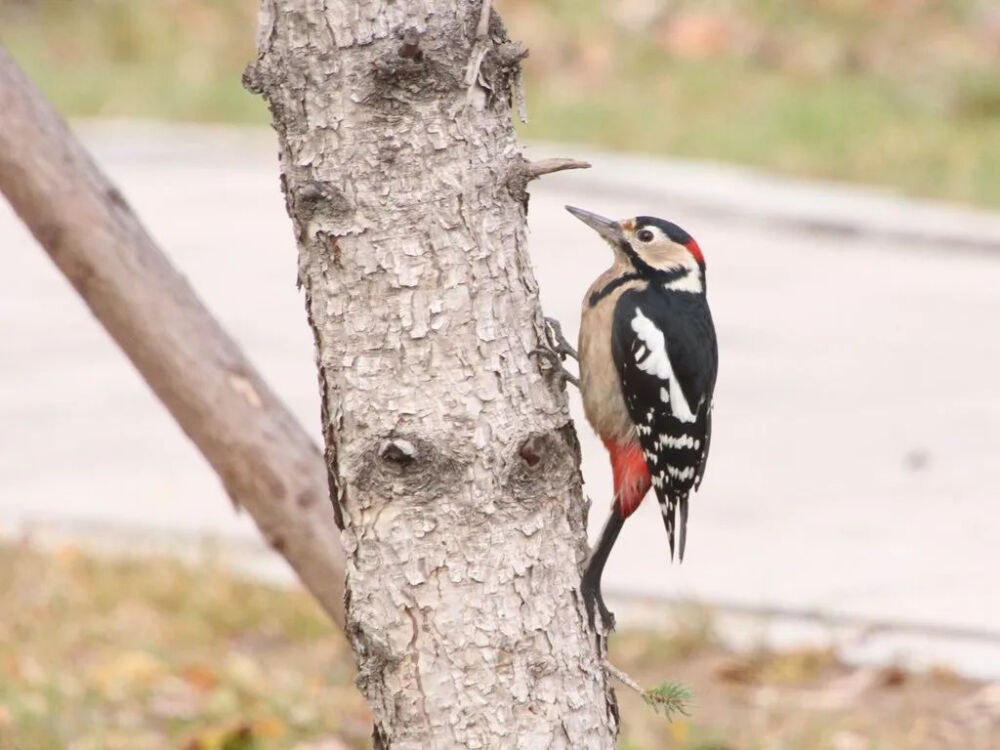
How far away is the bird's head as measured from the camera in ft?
15.4

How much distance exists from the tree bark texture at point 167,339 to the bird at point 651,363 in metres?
0.66

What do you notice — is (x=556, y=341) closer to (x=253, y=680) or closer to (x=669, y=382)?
(x=669, y=382)

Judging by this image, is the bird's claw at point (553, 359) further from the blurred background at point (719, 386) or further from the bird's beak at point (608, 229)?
the blurred background at point (719, 386)

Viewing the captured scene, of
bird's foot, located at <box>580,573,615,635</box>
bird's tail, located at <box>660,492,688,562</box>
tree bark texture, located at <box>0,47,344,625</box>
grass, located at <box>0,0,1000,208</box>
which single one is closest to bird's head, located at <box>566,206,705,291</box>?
bird's tail, located at <box>660,492,688,562</box>

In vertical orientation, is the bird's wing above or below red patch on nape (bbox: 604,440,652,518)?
above

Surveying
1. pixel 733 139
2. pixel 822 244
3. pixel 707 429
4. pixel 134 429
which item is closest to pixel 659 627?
pixel 707 429

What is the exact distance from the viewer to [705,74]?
14734 millimetres

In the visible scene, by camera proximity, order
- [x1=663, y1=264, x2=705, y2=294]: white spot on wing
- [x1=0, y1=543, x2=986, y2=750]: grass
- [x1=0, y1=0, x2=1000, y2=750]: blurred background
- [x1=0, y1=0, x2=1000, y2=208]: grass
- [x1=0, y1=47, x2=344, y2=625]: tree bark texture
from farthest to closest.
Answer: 1. [x1=0, y1=0, x2=1000, y2=208]: grass
2. [x1=0, y1=0, x2=1000, y2=750]: blurred background
3. [x1=0, y1=543, x2=986, y2=750]: grass
4. [x1=663, y1=264, x2=705, y2=294]: white spot on wing
5. [x1=0, y1=47, x2=344, y2=625]: tree bark texture

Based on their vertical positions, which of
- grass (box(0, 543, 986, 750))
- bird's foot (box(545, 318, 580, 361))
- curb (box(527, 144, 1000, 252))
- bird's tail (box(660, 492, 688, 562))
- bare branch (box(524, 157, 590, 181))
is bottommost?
grass (box(0, 543, 986, 750))

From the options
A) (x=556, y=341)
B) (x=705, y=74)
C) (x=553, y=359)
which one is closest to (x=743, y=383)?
(x=556, y=341)

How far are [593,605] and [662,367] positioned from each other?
1.16 meters

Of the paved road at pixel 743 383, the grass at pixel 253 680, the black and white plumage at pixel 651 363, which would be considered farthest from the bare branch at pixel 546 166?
the paved road at pixel 743 383

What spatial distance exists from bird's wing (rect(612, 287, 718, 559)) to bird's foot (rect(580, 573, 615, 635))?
825mm

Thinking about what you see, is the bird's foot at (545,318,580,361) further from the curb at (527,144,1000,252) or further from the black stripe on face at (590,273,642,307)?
the curb at (527,144,1000,252)
